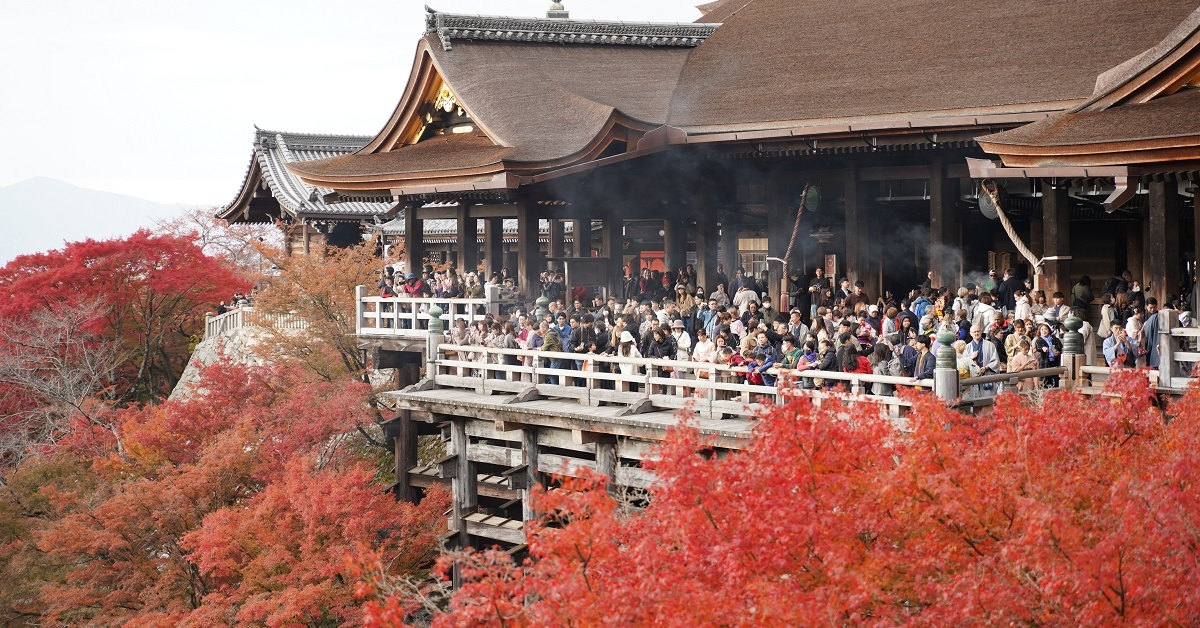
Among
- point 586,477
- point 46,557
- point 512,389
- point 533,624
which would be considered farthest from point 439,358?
point 533,624

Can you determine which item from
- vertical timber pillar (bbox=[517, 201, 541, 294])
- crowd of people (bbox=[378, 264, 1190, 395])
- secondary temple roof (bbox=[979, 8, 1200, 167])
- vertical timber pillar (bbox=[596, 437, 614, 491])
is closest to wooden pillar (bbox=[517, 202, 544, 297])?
vertical timber pillar (bbox=[517, 201, 541, 294])

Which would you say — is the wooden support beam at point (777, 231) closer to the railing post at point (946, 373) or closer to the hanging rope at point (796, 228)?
the hanging rope at point (796, 228)

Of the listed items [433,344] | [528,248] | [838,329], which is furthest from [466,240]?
[838,329]

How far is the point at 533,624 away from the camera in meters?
12.3

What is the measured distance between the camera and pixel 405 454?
2236 cm

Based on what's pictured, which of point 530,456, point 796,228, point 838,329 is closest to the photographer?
point 838,329

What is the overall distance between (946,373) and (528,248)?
12136 mm

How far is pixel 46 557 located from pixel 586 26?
15.4m

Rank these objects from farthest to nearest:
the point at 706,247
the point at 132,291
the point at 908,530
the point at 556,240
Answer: the point at 556,240, the point at 132,291, the point at 706,247, the point at 908,530

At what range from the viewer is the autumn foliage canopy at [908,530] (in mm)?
9750

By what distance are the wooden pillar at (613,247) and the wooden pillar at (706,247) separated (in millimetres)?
1638

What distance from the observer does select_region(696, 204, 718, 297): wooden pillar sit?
85.5 feet

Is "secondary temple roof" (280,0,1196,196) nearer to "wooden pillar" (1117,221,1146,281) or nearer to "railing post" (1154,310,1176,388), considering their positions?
"wooden pillar" (1117,221,1146,281)

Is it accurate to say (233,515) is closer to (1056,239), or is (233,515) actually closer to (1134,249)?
(1056,239)
